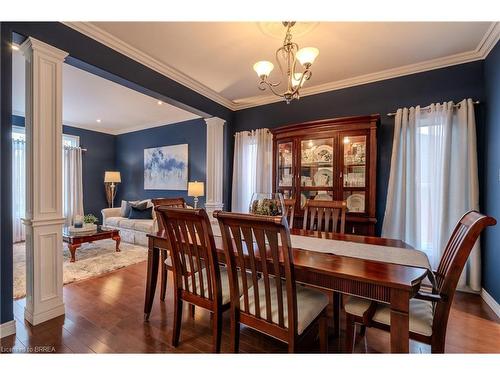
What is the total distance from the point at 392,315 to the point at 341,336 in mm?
894

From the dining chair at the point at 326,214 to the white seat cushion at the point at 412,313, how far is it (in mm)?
900

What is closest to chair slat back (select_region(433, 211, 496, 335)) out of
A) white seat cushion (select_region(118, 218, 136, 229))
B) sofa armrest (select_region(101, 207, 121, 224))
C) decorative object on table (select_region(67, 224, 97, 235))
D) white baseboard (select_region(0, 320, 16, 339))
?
white baseboard (select_region(0, 320, 16, 339))

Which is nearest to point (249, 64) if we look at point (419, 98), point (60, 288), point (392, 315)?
point (419, 98)

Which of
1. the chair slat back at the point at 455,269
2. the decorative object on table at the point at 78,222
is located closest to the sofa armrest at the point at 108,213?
the decorative object on table at the point at 78,222

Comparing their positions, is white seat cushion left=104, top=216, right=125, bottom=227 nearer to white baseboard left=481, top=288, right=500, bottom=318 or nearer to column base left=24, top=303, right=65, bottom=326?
column base left=24, top=303, right=65, bottom=326

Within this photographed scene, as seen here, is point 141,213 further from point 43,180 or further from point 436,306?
point 436,306

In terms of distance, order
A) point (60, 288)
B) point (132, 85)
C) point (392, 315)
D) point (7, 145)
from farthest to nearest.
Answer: point (132, 85)
point (60, 288)
point (7, 145)
point (392, 315)

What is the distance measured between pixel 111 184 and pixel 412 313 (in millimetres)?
6765

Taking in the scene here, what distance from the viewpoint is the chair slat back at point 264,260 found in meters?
1.12

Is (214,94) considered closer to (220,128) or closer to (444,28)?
(220,128)

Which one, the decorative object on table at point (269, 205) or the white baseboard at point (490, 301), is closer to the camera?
the decorative object on table at point (269, 205)

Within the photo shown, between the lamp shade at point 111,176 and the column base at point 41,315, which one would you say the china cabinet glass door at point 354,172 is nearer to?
the column base at point 41,315

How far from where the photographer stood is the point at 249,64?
280 centimetres

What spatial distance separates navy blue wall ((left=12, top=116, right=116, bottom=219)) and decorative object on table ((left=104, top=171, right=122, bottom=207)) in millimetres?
138
